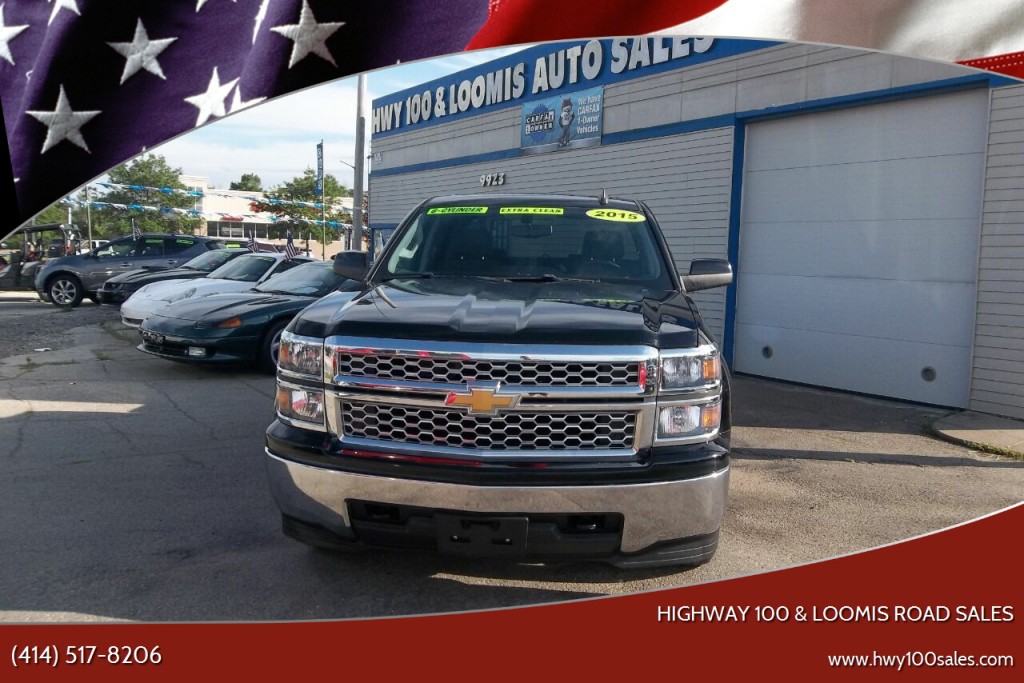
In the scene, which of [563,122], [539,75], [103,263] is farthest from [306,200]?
[103,263]

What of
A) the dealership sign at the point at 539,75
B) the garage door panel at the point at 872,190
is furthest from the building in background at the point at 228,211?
the garage door panel at the point at 872,190

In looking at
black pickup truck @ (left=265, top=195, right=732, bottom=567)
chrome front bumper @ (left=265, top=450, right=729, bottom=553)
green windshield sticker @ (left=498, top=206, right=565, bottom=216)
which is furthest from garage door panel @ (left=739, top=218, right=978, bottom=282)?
chrome front bumper @ (left=265, top=450, right=729, bottom=553)

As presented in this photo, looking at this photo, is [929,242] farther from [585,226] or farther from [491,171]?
[491,171]

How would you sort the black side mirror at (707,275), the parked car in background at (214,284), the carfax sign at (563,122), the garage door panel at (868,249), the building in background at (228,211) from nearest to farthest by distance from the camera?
the building in background at (228,211), the black side mirror at (707,275), the garage door panel at (868,249), the parked car in background at (214,284), the carfax sign at (563,122)

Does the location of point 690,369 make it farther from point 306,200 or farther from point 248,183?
point 306,200

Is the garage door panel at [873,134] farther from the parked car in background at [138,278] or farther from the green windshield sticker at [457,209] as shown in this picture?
the parked car in background at [138,278]

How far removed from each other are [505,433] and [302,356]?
2.98 feet

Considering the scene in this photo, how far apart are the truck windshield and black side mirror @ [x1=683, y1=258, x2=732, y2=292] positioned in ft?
0.76

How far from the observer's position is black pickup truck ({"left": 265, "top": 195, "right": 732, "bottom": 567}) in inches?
116

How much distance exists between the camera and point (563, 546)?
296 cm

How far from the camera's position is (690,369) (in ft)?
10.2

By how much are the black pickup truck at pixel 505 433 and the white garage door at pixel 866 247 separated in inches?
234

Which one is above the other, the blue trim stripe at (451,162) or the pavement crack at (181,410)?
the blue trim stripe at (451,162)

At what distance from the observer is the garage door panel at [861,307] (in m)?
8.12
